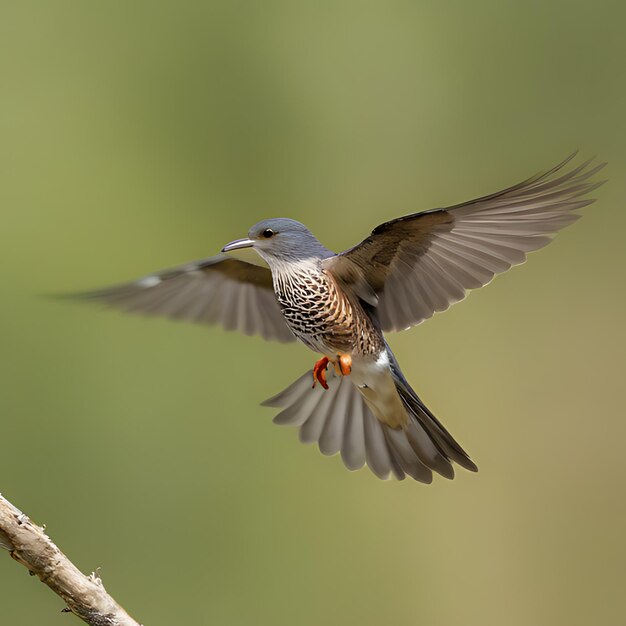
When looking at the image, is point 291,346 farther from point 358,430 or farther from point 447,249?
point 447,249

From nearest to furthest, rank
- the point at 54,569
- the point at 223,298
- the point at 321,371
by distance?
the point at 54,569, the point at 321,371, the point at 223,298

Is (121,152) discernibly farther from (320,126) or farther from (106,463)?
(106,463)

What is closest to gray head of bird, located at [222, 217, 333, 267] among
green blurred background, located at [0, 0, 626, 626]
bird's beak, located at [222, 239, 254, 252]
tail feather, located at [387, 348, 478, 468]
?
bird's beak, located at [222, 239, 254, 252]

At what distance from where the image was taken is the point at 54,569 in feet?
5.51

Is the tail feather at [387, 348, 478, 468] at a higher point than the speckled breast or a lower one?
lower

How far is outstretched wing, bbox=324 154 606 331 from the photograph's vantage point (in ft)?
6.82

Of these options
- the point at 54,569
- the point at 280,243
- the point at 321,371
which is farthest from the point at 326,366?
the point at 54,569

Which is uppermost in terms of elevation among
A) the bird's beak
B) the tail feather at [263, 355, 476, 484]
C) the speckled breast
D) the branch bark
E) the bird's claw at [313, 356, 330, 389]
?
the bird's beak

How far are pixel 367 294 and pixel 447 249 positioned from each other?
24 centimetres

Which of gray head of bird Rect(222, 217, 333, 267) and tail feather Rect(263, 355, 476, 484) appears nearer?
gray head of bird Rect(222, 217, 333, 267)

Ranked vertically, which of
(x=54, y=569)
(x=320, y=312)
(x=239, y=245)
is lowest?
(x=54, y=569)

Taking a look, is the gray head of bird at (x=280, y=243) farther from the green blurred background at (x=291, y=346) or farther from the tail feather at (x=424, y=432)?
the green blurred background at (x=291, y=346)

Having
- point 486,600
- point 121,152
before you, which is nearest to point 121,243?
point 121,152

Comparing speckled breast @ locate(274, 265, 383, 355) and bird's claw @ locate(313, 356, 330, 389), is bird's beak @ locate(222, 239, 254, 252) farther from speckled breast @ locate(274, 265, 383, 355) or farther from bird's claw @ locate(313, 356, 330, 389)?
bird's claw @ locate(313, 356, 330, 389)
